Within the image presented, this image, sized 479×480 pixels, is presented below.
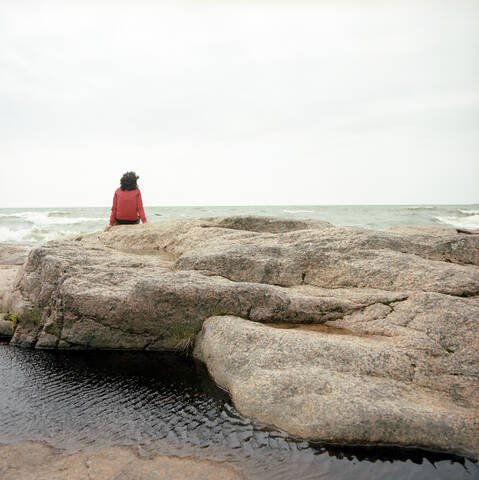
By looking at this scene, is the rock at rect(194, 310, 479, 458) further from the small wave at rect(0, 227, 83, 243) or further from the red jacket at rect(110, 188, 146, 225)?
the small wave at rect(0, 227, 83, 243)

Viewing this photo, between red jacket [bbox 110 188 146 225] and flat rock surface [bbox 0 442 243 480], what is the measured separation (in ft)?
25.2

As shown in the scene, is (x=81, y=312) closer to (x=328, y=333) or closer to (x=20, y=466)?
(x=20, y=466)

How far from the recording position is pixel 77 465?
2.74 metres

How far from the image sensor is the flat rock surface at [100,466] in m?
2.64

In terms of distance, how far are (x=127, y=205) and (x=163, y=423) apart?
7.68 meters

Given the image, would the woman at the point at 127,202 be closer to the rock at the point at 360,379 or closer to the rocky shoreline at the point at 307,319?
the rocky shoreline at the point at 307,319

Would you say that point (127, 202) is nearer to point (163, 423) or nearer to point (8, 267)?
point (8, 267)

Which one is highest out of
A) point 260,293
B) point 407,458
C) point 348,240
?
point 348,240

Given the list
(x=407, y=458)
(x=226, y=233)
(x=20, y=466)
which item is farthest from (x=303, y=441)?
(x=226, y=233)

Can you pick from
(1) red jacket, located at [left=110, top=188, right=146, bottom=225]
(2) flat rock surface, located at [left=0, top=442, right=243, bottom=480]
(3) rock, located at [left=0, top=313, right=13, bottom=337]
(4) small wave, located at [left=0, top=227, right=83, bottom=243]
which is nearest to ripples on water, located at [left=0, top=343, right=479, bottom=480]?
(2) flat rock surface, located at [left=0, top=442, right=243, bottom=480]

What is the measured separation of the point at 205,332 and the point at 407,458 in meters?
2.52

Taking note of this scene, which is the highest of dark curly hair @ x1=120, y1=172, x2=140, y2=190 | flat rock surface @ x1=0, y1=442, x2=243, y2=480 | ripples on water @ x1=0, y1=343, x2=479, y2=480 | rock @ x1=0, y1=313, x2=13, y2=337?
dark curly hair @ x1=120, y1=172, x2=140, y2=190

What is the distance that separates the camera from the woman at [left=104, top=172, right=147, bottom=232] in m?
9.97

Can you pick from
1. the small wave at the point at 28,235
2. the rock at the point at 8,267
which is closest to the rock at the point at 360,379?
the rock at the point at 8,267
